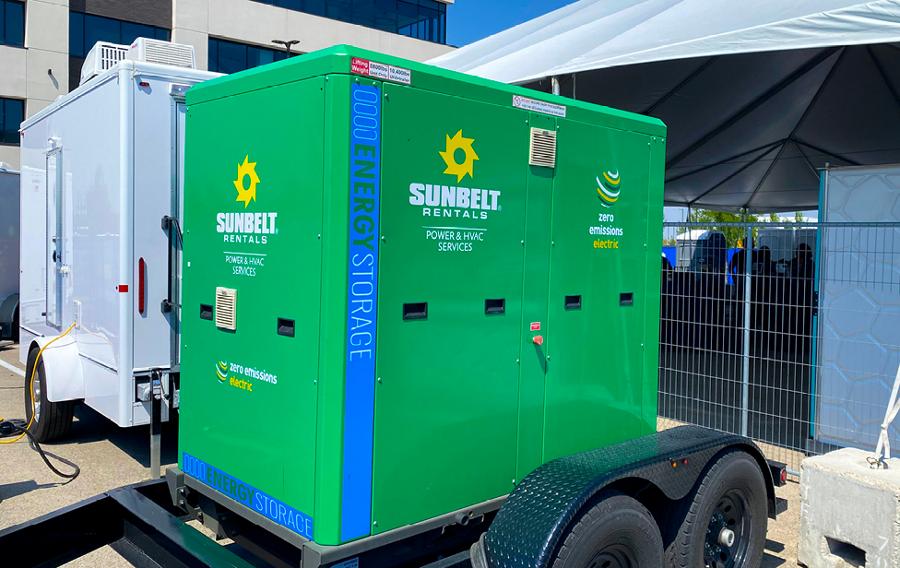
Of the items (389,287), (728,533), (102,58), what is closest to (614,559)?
(728,533)

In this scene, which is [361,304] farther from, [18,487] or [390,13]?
[390,13]

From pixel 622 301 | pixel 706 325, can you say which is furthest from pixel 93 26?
pixel 622 301

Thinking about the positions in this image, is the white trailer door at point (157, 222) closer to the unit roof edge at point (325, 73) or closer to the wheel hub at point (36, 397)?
the wheel hub at point (36, 397)

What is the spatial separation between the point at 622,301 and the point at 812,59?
6.71 m

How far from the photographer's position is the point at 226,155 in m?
3.37

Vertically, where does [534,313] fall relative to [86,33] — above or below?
below

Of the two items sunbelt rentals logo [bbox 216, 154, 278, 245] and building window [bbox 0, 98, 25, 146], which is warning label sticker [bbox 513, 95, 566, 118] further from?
building window [bbox 0, 98, 25, 146]

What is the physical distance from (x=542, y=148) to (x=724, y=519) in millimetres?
2185

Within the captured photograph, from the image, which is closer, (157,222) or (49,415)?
(157,222)

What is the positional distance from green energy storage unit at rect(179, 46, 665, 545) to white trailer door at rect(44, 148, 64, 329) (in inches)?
160

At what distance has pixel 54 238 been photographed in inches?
286

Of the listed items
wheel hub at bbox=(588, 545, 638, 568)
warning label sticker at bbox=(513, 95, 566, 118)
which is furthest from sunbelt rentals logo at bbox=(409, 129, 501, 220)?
wheel hub at bbox=(588, 545, 638, 568)

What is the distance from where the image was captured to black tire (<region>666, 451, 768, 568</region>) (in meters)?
3.68

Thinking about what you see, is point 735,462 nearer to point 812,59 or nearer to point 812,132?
point 812,59
